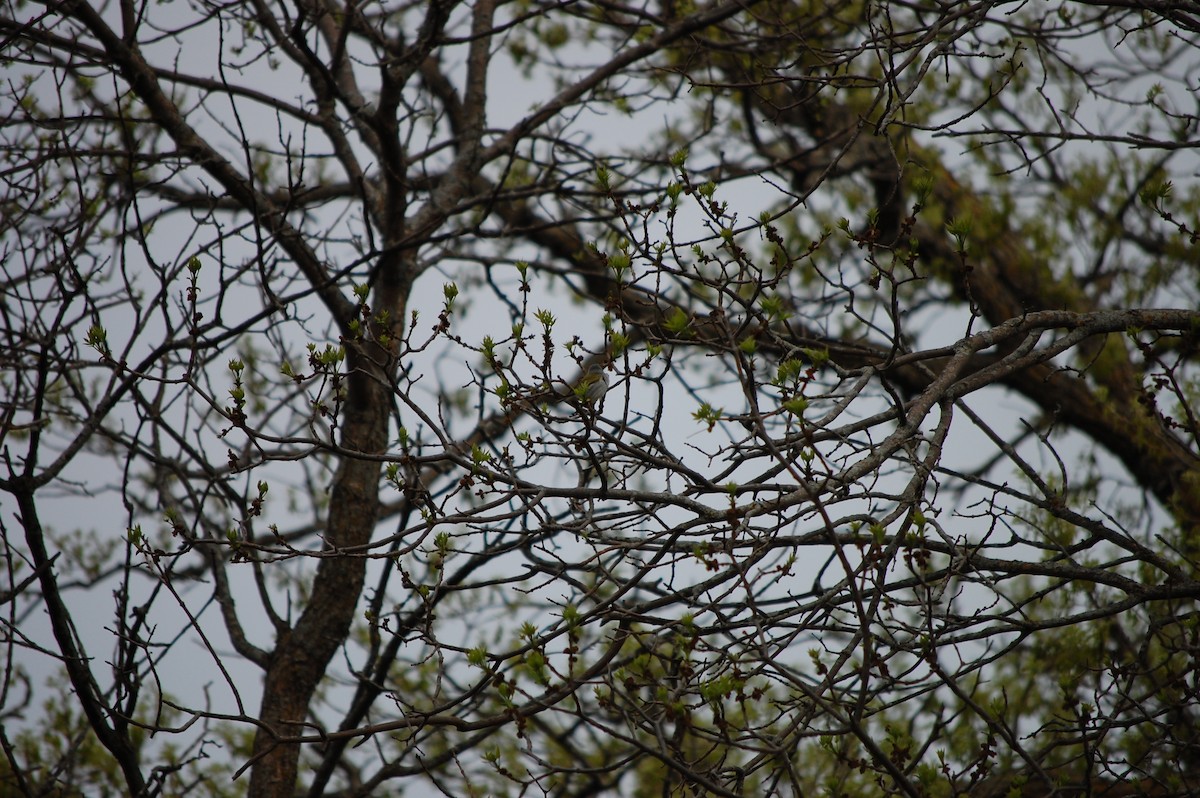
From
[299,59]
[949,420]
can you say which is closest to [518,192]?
[299,59]

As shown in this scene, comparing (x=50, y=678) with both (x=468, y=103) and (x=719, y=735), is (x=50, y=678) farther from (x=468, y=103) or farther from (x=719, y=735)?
(x=719, y=735)

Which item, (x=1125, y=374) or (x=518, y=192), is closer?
(x=518, y=192)

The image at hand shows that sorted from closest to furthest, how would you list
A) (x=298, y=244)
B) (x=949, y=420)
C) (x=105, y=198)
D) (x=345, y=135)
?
(x=949, y=420), (x=298, y=244), (x=105, y=198), (x=345, y=135)

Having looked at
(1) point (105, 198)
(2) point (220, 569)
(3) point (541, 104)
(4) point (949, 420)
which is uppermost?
(3) point (541, 104)

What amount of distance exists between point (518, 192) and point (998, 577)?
2851 mm

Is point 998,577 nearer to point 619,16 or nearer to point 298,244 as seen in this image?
point 298,244

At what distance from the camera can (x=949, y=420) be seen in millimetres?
2689

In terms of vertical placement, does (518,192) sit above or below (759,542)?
above

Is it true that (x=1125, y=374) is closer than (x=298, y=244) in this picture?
No

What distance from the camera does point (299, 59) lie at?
4.71 meters

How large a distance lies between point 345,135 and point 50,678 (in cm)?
366

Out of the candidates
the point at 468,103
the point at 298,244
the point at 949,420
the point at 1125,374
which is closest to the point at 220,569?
the point at 298,244

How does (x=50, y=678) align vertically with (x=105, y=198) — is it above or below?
below

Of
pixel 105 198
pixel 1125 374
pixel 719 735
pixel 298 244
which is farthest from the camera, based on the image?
pixel 1125 374
